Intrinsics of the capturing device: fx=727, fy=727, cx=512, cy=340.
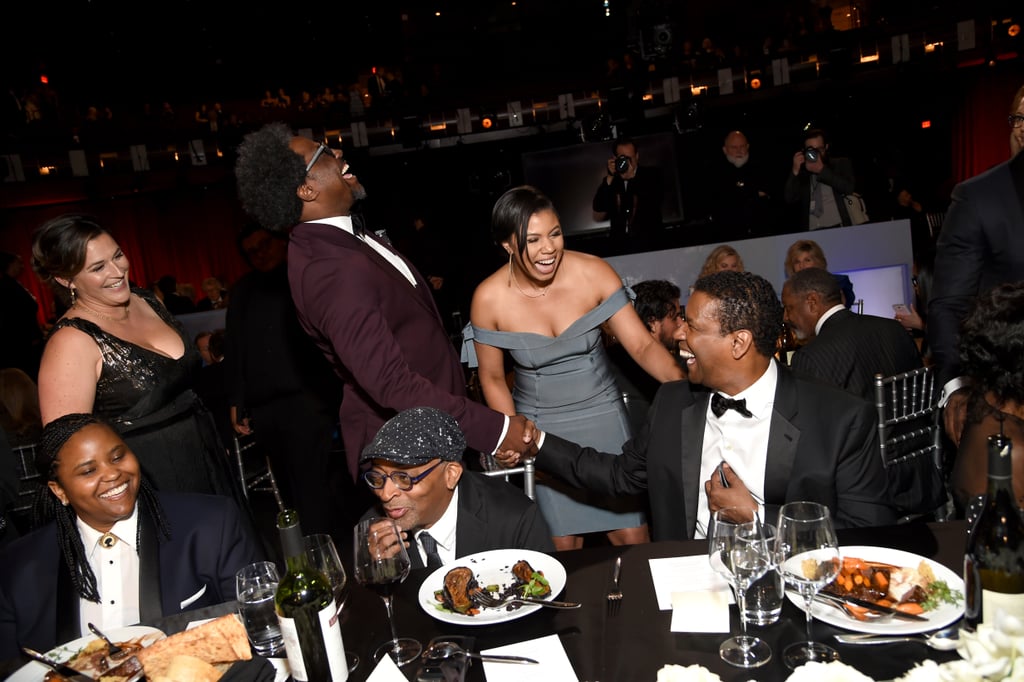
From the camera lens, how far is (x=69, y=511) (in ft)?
6.33

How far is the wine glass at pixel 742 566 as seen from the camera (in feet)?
4.17

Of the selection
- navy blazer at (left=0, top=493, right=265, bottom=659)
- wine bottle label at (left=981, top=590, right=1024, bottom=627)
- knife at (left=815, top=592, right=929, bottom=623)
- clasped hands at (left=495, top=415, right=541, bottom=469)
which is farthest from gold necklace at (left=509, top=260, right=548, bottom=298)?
wine bottle label at (left=981, top=590, right=1024, bottom=627)

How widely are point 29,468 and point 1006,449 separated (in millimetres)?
4057

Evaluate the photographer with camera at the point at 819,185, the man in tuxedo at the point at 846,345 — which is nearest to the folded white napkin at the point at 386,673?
the man in tuxedo at the point at 846,345

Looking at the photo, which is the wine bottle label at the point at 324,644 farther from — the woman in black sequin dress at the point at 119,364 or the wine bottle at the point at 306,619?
the woman in black sequin dress at the point at 119,364

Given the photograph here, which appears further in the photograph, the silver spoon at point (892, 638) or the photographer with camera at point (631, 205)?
the photographer with camera at point (631, 205)

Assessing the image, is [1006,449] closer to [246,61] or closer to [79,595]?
[79,595]

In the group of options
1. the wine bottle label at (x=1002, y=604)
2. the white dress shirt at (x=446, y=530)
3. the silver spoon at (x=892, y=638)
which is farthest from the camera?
the white dress shirt at (x=446, y=530)

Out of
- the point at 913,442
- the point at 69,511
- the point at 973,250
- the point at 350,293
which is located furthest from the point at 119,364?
the point at 913,442

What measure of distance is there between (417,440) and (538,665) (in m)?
0.76

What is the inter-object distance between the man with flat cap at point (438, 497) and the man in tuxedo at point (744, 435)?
30 centimetres

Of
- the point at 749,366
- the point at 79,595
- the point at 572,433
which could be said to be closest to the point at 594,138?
the point at 572,433

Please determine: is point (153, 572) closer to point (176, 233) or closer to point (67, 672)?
point (67, 672)

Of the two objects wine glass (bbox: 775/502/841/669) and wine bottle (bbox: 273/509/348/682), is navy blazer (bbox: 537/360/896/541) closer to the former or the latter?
wine glass (bbox: 775/502/841/669)
